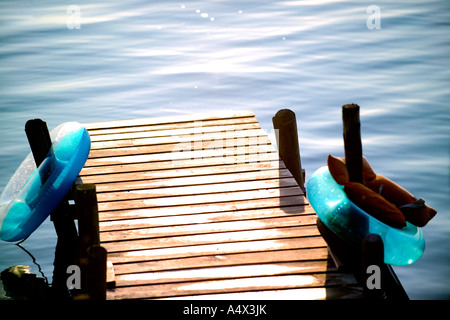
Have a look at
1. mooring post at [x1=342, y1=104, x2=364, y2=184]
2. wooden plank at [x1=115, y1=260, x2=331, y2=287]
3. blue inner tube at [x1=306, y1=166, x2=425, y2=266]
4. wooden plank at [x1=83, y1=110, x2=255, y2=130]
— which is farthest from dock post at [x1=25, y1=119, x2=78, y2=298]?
mooring post at [x1=342, y1=104, x2=364, y2=184]

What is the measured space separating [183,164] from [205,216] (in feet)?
4.65

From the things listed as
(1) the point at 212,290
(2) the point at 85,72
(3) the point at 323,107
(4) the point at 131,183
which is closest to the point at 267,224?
(1) the point at 212,290

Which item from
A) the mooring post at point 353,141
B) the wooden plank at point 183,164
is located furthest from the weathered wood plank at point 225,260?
the wooden plank at point 183,164

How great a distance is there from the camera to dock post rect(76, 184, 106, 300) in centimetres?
483

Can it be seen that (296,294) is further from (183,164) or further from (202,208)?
(183,164)

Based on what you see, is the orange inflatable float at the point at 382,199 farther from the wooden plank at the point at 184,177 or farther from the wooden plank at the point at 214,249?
the wooden plank at the point at 184,177

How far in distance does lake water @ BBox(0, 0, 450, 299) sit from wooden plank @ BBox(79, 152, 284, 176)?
4.95 ft

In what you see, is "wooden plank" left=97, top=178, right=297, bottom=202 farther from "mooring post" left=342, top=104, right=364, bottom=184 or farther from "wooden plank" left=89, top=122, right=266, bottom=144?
"mooring post" left=342, top=104, right=364, bottom=184

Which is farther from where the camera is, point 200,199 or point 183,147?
point 183,147

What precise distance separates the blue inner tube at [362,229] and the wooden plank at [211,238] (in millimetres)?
566

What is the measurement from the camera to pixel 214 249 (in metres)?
5.86

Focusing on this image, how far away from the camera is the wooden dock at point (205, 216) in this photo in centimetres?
535

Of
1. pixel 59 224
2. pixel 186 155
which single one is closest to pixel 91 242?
pixel 59 224

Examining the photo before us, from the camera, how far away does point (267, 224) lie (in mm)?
6230
